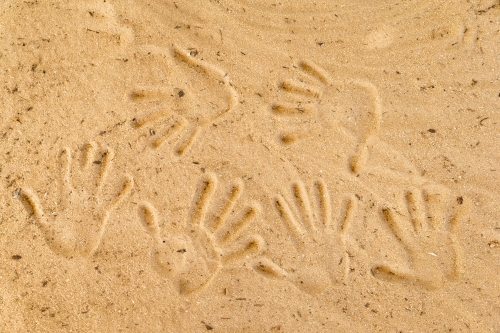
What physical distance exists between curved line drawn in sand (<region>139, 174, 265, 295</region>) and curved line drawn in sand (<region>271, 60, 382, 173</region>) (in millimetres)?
480

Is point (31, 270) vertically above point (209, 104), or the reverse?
point (209, 104)

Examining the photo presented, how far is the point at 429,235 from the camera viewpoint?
209 centimetres

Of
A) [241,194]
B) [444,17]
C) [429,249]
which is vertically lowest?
[241,194]

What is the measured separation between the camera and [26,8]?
210 centimetres

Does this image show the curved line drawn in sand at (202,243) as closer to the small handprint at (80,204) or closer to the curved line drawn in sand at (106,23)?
the small handprint at (80,204)

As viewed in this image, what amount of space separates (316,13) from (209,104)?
0.73 m

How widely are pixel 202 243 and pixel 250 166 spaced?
1.52 feet

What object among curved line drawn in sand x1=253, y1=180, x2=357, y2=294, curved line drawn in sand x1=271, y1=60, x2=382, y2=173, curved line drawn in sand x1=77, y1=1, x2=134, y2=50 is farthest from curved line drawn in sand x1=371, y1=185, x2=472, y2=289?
curved line drawn in sand x1=77, y1=1, x2=134, y2=50

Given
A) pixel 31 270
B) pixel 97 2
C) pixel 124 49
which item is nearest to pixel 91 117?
pixel 124 49

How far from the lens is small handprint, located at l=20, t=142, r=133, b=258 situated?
2086 millimetres

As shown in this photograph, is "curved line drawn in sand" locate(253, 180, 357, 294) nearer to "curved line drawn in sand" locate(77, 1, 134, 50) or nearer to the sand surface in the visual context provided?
the sand surface

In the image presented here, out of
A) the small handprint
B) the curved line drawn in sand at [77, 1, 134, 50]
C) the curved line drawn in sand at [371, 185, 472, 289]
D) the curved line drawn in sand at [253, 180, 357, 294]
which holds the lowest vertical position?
the small handprint

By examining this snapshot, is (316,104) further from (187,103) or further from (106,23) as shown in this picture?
(106,23)

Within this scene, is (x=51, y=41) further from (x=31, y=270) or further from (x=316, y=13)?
(x=316, y=13)
